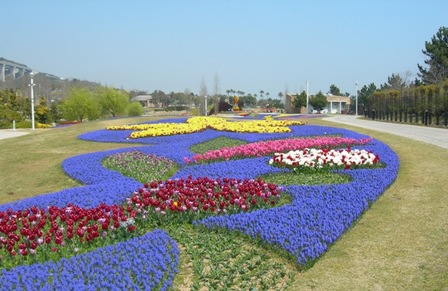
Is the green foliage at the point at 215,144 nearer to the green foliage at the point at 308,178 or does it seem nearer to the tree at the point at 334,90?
the green foliage at the point at 308,178

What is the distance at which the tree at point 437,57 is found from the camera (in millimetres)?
38938

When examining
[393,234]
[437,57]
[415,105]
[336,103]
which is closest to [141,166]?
[393,234]

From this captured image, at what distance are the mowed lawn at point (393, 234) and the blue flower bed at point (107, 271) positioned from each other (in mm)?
1359

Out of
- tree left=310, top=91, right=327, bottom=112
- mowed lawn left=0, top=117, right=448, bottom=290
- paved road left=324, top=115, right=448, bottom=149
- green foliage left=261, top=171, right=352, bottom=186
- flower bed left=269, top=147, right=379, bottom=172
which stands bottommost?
mowed lawn left=0, top=117, right=448, bottom=290

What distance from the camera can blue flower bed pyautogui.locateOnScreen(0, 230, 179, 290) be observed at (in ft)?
12.6

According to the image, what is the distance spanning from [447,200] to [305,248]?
3.40 meters

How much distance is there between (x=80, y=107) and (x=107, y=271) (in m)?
44.0

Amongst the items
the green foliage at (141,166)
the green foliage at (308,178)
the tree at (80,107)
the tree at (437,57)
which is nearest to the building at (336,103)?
the tree at (437,57)

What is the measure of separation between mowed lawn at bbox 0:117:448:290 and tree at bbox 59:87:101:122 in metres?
36.0

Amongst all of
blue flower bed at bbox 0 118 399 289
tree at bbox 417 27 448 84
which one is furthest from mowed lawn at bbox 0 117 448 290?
tree at bbox 417 27 448 84

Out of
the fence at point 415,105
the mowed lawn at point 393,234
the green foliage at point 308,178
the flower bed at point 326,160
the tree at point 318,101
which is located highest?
the tree at point 318,101

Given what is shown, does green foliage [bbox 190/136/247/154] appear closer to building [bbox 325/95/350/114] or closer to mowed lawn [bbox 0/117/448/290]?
mowed lawn [bbox 0/117/448/290]

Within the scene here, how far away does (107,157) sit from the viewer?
11281 millimetres

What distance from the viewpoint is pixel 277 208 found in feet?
20.1
